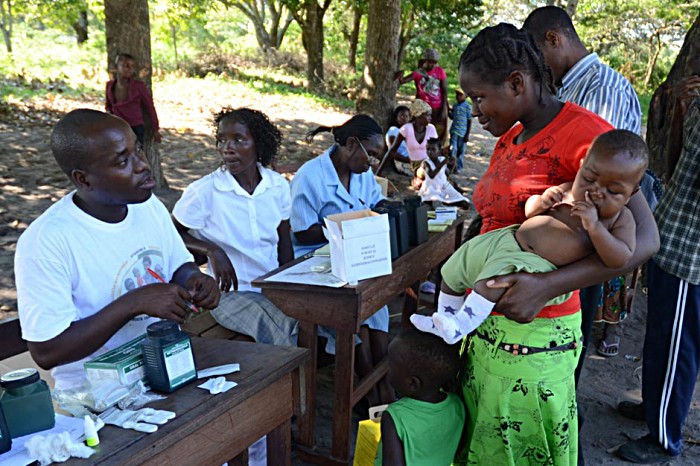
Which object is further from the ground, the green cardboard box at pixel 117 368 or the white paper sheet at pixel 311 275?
the green cardboard box at pixel 117 368

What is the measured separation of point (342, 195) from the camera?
11.5ft

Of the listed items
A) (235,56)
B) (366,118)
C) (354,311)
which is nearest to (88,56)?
(235,56)

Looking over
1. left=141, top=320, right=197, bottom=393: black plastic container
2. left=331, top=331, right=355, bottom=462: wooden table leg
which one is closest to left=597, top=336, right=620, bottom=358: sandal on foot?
left=331, top=331, right=355, bottom=462: wooden table leg

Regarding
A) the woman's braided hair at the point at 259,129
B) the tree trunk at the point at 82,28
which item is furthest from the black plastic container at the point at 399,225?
the tree trunk at the point at 82,28

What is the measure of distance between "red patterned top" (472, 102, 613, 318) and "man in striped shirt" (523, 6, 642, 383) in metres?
0.93

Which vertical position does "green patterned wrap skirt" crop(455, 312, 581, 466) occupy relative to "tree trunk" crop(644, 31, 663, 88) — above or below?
below

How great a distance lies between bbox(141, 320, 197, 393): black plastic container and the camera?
155cm

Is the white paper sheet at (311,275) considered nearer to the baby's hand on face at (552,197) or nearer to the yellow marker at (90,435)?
the baby's hand on face at (552,197)

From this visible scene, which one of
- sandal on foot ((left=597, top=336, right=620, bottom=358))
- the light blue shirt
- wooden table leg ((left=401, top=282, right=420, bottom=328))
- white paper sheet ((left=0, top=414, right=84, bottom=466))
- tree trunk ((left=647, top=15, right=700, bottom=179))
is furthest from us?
tree trunk ((left=647, top=15, right=700, bottom=179))

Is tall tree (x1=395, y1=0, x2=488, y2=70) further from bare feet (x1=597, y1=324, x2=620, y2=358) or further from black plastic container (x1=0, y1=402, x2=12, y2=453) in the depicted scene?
black plastic container (x1=0, y1=402, x2=12, y2=453)

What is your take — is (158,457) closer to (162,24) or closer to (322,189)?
(322,189)

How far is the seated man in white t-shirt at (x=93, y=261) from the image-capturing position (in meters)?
1.71

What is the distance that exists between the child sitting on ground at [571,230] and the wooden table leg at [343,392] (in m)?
0.92

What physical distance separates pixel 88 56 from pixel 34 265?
64.2 feet
